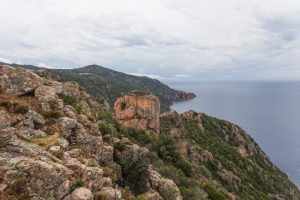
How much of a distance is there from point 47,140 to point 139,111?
171ft

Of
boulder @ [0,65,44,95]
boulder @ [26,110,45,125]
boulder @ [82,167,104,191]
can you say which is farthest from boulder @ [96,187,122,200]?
boulder @ [0,65,44,95]

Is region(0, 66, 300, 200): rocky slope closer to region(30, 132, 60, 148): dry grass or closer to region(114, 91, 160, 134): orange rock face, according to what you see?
region(30, 132, 60, 148): dry grass

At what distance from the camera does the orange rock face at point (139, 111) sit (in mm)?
70188

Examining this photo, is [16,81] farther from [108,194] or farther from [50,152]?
[108,194]

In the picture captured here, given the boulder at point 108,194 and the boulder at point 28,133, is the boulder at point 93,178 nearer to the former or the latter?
the boulder at point 108,194

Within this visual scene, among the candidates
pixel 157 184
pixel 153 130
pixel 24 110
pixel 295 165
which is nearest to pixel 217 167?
pixel 153 130

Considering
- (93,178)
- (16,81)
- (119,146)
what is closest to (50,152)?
(93,178)

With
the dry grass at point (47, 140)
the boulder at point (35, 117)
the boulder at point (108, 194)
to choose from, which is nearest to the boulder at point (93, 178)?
the boulder at point (108, 194)

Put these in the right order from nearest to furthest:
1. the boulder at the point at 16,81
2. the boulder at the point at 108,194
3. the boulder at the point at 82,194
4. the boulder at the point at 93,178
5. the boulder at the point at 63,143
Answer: the boulder at the point at 82,194, the boulder at the point at 108,194, the boulder at the point at 93,178, the boulder at the point at 63,143, the boulder at the point at 16,81

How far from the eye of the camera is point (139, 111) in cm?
7156

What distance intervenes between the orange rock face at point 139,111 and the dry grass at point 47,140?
48069 millimetres

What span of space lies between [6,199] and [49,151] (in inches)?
198

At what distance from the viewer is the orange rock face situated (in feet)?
230

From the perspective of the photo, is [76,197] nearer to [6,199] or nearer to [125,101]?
[6,199]
